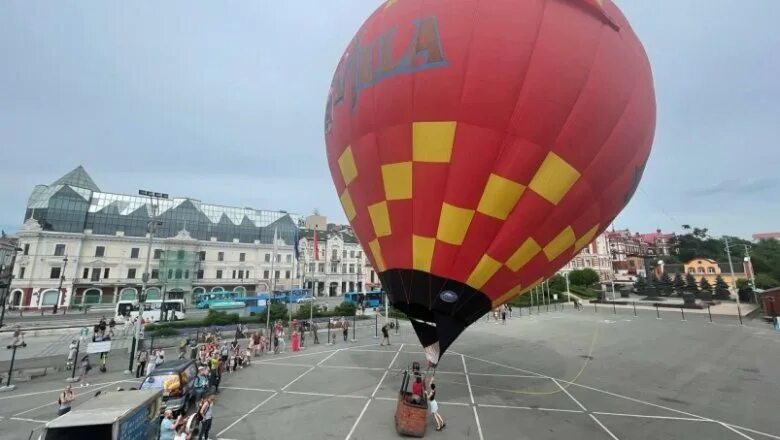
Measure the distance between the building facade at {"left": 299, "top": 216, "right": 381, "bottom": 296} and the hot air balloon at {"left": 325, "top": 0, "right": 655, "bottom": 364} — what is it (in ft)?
207

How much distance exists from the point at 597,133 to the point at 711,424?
8657 millimetres

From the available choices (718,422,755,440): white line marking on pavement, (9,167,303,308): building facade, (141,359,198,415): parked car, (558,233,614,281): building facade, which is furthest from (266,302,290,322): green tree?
(558,233,614,281): building facade

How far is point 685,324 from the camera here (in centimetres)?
2839

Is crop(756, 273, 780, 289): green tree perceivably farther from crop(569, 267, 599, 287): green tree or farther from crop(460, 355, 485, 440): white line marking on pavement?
crop(460, 355, 485, 440): white line marking on pavement

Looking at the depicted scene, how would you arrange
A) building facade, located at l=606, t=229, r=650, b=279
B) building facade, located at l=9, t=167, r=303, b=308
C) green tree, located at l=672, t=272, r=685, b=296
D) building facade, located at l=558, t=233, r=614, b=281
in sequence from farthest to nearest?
building facade, located at l=606, t=229, r=650, b=279 < building facade, located at l=558, t=233, r=614, b=281 < green tree, located at l=672, t=272, r=685, b=296 < building facade, located at l=9, t=167, r=303, b=308

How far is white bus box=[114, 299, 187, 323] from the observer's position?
118ft

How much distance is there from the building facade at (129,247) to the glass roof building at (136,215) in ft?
0.44

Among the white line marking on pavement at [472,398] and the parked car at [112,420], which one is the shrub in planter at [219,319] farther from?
the parked car at [112,420]

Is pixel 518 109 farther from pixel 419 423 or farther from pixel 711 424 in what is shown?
pixel 711 424

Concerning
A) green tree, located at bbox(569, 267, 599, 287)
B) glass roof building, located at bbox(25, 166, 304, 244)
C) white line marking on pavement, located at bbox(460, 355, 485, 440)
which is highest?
glass roof building, located at bbox(25, 166, 304, 244)

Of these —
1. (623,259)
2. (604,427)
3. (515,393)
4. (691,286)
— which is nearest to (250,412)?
(515,393)

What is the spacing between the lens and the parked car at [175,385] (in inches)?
416

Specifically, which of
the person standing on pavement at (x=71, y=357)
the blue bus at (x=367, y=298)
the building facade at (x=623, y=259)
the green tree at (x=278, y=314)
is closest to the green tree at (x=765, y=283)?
the building facade at (x=623, y=259)

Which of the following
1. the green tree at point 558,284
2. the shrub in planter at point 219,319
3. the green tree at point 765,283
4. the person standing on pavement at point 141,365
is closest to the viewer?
the person standing on pavement at point 141,365
